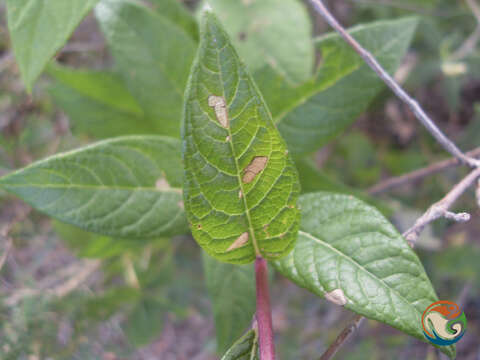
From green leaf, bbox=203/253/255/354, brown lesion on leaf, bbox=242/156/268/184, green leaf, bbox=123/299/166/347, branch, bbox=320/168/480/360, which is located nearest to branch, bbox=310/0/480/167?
branch, bbox=320/168/480/360

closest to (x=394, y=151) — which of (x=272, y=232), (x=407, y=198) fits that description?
(x=407, y=198)

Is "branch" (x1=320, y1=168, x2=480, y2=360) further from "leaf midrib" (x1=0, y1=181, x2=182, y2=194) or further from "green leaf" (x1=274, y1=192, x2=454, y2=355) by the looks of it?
"leaf midrib" (x1=0, y1=181, x2=182, y2=194)

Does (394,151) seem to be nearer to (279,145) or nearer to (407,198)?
(407,198)

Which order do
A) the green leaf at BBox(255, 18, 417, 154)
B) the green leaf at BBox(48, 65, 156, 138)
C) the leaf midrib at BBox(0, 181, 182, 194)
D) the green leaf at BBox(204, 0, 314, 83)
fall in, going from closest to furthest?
the leaf midrib at BBox(0, 181, 182, 194) → the green leaf at BBox(255, 18, 417, 154) → the green leaf at BBox(204, 0, 314, 83) → the green leaf at BBox(48, 65, 156, 138)

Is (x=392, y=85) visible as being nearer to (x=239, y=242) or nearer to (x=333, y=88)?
(x=333, y=88)

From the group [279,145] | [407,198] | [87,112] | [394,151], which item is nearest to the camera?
[279,145]

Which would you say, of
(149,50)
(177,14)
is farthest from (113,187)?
(177,14)
